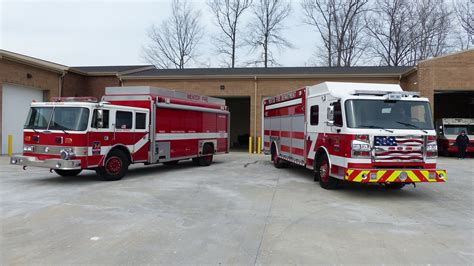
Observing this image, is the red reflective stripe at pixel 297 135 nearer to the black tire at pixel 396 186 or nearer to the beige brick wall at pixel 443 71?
the black tire at pixel 396 186

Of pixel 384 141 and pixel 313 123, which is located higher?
pixel 313 123

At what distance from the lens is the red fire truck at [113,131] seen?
9969 millimetres

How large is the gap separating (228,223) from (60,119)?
6.20 meters

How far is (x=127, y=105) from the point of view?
12.3 meters

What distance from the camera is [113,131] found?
35.7 feet

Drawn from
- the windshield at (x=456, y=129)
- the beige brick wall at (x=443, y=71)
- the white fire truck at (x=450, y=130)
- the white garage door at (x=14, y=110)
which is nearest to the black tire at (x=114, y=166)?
the white garage door at (x=14, y=110)

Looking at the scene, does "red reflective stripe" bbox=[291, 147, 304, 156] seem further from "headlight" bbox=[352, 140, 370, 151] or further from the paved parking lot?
"headlight" bbox=[352, 140, 370, 151]

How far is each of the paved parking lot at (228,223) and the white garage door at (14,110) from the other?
31.5 feet

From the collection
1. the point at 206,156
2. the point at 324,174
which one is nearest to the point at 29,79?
the point at 206,156

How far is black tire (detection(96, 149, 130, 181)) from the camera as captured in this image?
35.7 feet

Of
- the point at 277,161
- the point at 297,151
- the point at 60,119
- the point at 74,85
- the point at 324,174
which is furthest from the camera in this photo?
the point at 74,85

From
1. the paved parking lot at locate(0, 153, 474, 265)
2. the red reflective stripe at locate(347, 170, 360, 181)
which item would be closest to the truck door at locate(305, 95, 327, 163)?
the paved parking lot at locate(0, 153, 474, 265)

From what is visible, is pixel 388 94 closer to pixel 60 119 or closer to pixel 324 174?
pixel 324 174

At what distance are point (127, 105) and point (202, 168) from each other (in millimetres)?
4164
